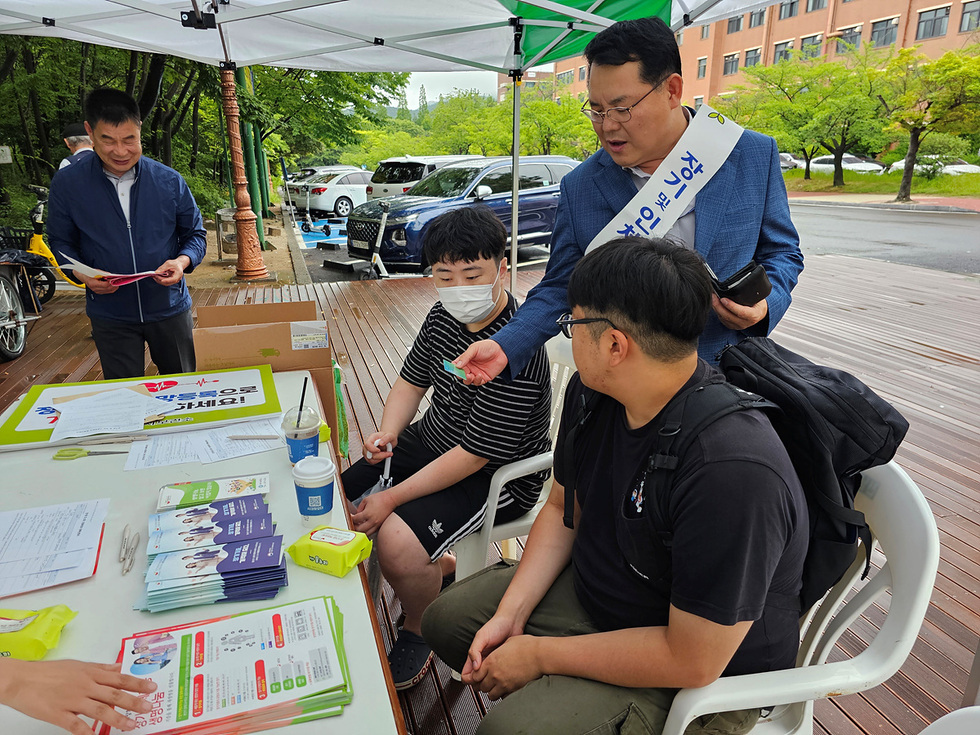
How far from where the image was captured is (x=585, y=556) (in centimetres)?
138

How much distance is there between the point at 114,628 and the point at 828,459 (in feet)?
4.03

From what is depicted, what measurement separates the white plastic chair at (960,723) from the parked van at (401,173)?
37.3 feet

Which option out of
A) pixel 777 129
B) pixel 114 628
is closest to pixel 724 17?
pixel 114 628

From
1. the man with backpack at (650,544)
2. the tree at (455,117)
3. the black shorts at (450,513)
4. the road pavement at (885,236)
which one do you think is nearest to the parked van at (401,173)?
the road pavement at (885,236)

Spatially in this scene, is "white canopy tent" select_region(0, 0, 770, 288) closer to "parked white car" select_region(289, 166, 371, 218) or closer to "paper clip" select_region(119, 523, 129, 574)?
"paper clip" select_region(119, 523, 129, 574)

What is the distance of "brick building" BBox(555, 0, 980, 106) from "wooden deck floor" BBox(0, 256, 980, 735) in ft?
65.3

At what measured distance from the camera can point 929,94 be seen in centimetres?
→ 1883

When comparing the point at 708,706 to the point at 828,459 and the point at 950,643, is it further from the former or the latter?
the point at 950,643

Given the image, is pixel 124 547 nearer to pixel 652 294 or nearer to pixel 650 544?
pixel 650 544

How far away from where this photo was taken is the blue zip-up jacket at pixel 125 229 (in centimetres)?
259

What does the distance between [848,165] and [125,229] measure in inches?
1205

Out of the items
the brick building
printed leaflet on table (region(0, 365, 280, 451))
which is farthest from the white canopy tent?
the brick building

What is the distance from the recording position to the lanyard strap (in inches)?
65.8

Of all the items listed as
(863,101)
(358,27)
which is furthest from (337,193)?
(863,101)
